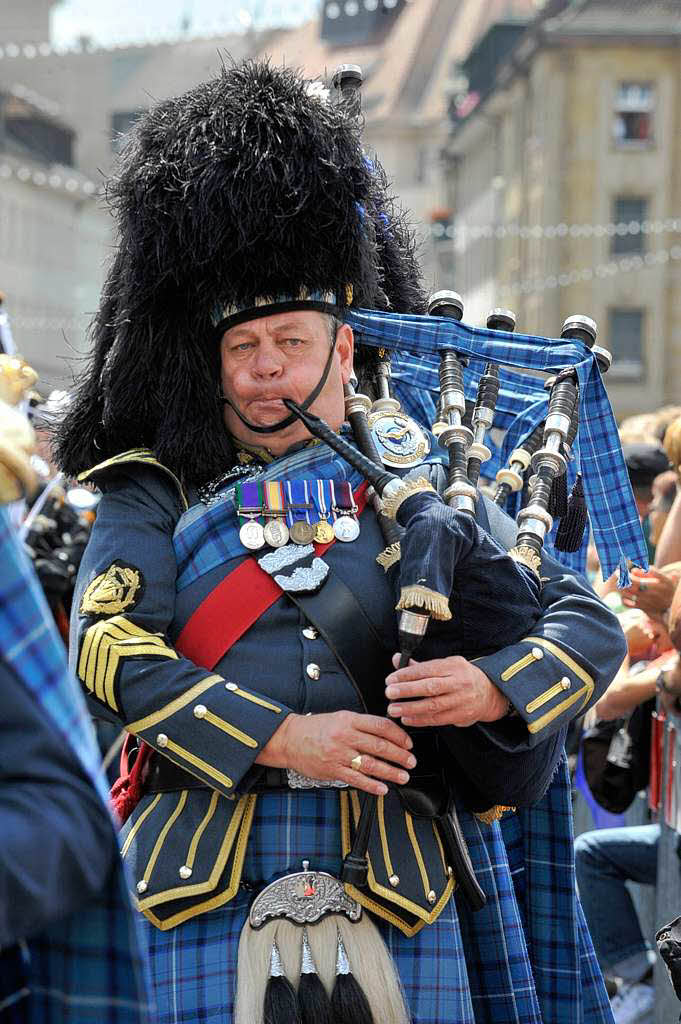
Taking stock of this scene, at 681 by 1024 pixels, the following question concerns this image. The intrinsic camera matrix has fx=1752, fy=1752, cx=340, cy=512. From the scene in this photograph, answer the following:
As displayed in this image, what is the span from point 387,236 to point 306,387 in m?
0.57

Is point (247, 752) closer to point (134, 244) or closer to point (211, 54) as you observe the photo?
point (134, 244)

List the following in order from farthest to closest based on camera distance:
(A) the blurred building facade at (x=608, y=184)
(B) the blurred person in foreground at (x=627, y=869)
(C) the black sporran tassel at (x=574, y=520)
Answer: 1. (A) the blurred building facade at (x=608, y=184)
2. (B) the blurred person in foreground at (x=627, y=869)
3. (C) the black sporran tassel at (x=574, y=520)

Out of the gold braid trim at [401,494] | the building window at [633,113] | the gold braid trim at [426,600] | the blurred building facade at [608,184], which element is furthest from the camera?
the building window at [633,113]

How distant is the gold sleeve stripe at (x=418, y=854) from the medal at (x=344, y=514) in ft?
1.63

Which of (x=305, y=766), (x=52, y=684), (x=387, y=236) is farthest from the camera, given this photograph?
(x=387, y=236)

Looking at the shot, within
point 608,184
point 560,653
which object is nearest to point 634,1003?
point 560,653

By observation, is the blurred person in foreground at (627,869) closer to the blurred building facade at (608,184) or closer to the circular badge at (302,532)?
the circular badge at (302,532)

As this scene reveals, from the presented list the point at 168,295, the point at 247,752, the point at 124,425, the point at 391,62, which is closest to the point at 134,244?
the point at 168,295

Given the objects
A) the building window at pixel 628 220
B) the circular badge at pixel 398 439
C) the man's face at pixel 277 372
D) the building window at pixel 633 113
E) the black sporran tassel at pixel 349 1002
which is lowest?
the black sporran tassel at pixel 349 1002

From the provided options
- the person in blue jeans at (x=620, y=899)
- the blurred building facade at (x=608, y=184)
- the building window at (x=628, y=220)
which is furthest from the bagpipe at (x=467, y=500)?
the building window at (x=628, y=220)

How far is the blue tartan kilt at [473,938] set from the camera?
295 centimetres

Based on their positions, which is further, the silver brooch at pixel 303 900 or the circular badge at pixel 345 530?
the circular badge at pixel 345 530

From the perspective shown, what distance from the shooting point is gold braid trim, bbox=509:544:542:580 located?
10.0ft

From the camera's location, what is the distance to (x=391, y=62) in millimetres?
45250
